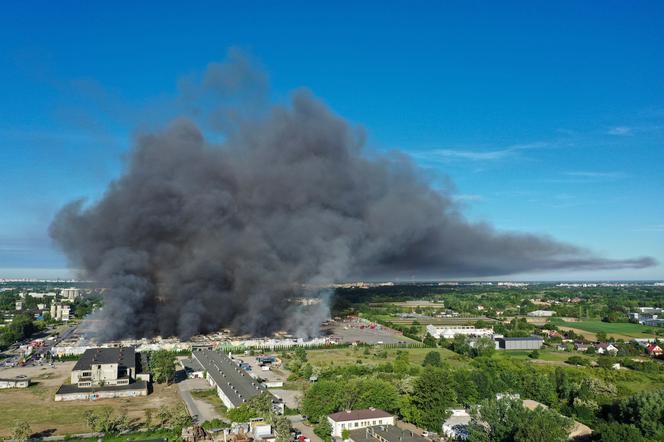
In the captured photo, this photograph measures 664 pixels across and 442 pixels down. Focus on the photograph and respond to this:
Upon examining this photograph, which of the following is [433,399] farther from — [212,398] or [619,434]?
[212,398]

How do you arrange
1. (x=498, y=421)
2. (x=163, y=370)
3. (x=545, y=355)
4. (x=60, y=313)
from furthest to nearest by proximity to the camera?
(x=60, y=313), (x=545, y=355), (x=163, y=370), (x=498, y=421)

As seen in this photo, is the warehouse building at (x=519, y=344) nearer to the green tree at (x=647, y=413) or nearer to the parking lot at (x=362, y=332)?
the parking lot at (x=362, y=332)

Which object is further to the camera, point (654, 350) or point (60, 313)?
point (60, 313)

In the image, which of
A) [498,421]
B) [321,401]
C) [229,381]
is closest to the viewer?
[498,421]

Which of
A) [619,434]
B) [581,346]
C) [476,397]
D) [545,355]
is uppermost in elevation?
[619,434]

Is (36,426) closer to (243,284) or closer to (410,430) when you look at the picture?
(410,430)

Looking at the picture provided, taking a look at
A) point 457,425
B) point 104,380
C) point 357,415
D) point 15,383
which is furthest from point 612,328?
point 15,383

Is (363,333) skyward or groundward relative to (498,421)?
groundward
